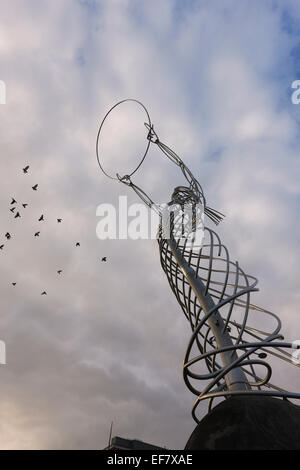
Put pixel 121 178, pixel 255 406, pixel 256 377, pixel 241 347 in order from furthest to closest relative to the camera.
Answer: pixel 121 178 < pixel 256 377 < pixel 241 347 < pixel 255 406

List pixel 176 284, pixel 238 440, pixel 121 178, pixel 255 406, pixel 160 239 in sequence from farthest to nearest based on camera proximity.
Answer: pixel 121 178
pixel 160 239
pixel 176 284
pixel 255 406
pixel 238 440

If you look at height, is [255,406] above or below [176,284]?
below

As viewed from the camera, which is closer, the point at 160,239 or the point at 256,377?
the point at 256,377

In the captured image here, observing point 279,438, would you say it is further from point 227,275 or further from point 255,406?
point 227,275

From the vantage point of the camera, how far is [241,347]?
13.4 metres

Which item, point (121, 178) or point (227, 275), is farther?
point (121, 178)

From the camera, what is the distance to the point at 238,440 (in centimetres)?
1120

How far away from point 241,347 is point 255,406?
1.92 m

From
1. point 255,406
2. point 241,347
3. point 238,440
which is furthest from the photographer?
point 241,347

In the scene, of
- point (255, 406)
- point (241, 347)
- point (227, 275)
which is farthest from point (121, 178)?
point (255, 406)
